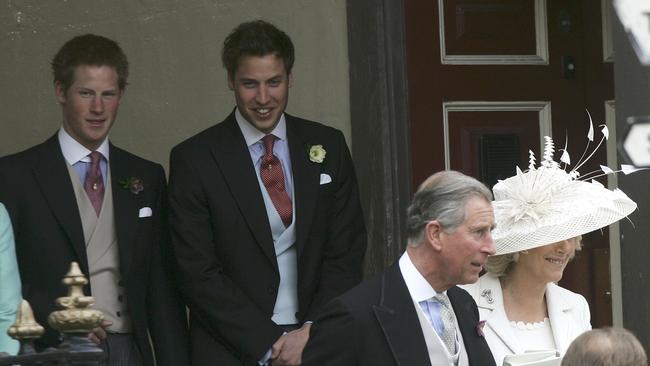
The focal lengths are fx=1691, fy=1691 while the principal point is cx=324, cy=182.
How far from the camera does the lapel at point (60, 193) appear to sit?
6.66 m

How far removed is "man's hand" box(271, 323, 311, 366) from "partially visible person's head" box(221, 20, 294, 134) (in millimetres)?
905

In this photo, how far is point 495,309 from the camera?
257 inches

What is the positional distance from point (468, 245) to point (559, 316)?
110cm

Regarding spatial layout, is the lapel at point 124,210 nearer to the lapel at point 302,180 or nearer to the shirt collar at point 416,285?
the lapel at point 302,180

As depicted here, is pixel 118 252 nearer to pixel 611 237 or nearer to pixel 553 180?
pixel 553 180

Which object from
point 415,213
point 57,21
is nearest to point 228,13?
point 57,21

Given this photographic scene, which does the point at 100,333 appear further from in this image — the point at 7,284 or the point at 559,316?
the point at 559,316

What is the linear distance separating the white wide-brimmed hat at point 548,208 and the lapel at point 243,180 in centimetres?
98

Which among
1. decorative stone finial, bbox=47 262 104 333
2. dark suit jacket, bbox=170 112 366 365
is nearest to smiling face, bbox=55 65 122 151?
dark suit jacket, bbox=170 112 366 365

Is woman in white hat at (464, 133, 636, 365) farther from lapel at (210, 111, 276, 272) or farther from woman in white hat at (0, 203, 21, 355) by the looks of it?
woman in white hat at (0, 203, 21, 355)

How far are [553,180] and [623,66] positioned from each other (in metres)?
0.74

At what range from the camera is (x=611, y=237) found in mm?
8195

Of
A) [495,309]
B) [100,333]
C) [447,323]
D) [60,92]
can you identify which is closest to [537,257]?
[495,309]

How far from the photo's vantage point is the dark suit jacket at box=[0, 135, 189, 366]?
6.64 m
